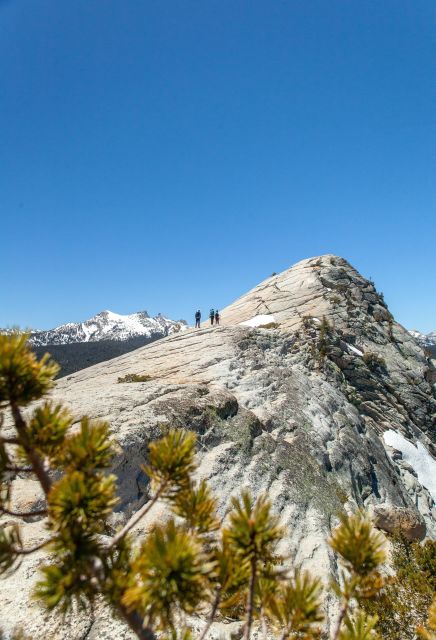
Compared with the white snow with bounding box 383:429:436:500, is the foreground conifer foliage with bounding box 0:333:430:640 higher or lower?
higher

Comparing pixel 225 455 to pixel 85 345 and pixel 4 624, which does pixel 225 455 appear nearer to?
pixel 4 624

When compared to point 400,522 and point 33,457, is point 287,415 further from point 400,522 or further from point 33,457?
point 33,457

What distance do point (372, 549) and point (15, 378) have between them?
3840 millimetres

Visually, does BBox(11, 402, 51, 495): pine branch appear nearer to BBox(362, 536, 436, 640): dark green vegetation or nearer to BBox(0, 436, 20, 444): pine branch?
BBox(0, 436, 20, 444): pine branch

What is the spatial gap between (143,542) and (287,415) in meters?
17.4

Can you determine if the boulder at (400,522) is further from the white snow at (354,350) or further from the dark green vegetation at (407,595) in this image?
the white snow at (354,350)

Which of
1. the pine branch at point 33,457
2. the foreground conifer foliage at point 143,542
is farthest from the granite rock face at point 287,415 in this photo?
the pine branch at point 33,457

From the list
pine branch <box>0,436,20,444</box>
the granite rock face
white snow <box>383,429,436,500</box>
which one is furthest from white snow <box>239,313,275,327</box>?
pine branch <box>0,436,20,444</box>

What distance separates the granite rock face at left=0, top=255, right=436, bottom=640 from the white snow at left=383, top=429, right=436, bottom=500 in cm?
80

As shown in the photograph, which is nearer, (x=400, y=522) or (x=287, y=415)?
(x=400, y=522)

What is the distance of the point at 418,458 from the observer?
29.5m

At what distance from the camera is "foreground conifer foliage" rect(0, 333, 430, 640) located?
10.4 ft

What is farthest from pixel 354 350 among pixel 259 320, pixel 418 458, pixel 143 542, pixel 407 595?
pixel 143 542

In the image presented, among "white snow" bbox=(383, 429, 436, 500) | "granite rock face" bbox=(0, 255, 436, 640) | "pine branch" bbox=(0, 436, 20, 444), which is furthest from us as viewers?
"white snow" bbox=(383, 429, 436, 500)
